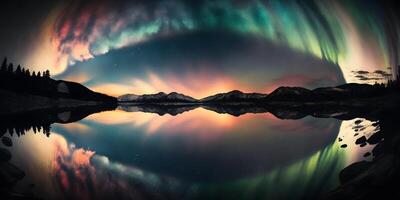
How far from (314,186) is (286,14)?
8.57 ft

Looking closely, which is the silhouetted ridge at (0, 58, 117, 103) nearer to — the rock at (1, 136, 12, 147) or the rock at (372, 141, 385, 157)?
the rock at (1, 136, 12, 147)

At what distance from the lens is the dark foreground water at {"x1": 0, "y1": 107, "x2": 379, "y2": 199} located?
411 centimetres

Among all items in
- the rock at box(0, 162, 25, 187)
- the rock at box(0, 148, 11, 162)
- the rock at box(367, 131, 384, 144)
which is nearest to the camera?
the rock at box(367, 131, 384, 144)

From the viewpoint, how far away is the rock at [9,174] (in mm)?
4399

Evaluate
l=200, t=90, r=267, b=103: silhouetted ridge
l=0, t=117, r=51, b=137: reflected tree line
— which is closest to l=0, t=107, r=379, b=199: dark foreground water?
l=0, t=117, r=51, b=137: reflected tree line

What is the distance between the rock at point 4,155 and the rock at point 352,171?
16.6 feet

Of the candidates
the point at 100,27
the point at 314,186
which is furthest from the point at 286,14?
the point at 100,27

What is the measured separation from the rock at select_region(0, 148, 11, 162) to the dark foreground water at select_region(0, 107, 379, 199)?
0.08m

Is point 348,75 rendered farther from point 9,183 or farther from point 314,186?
point 9,183

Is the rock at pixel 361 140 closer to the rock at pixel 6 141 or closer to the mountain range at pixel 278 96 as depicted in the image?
the mountain range at pixel 278 96

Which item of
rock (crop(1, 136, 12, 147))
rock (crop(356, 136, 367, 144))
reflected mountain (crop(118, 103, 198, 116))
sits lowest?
rock (crop(356, 136, 367, 144))

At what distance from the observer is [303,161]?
4.50 meters

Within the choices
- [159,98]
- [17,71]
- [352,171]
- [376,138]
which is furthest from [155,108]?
[376,138]

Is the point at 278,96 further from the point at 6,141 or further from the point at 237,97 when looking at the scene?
the point at 6,141
